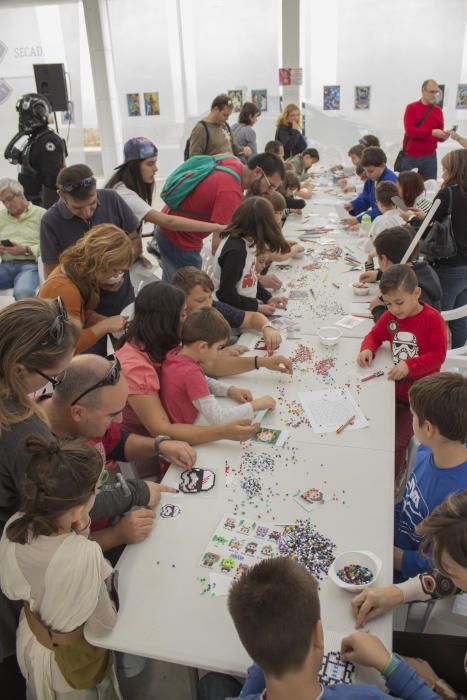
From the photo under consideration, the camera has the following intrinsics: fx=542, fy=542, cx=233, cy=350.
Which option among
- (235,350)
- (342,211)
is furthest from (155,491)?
(342,211)

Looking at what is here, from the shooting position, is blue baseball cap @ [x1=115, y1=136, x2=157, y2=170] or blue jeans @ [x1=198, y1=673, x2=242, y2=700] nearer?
blue jeans @ [x1=198, y1=673, x2=242, y2=700]

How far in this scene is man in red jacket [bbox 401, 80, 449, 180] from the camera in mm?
6551

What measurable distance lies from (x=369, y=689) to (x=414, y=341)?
5.85 ft

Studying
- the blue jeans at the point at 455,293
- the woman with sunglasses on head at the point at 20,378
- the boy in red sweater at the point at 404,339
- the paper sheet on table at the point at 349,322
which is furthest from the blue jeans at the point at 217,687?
the blue jeans at the point at 455,293

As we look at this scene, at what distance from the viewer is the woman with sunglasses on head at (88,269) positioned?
247 centimetres

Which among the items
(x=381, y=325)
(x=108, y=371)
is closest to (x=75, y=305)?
(x=108, y=371)

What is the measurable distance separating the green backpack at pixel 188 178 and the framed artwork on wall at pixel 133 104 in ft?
20.0

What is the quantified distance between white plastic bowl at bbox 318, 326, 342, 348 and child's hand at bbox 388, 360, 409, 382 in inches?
15.9

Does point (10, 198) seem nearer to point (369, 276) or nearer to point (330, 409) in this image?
point (369, 276)

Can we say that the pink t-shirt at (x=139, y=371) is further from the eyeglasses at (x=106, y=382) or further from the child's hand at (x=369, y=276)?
the child's hand at (x=369, y=276)

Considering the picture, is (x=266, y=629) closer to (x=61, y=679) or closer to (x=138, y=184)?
(x=61, y=679)

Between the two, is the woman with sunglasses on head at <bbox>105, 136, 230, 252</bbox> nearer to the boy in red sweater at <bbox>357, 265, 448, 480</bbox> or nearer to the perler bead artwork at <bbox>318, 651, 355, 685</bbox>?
the boy in red sweater at <bbox>357, 265, 448, 480</bbox>

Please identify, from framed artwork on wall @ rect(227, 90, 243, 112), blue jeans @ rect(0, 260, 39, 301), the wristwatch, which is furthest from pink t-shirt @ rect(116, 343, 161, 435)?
framed artwork on wall @ rect(227, 90, 243, 112)

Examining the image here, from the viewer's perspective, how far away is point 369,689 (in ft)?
3.76
